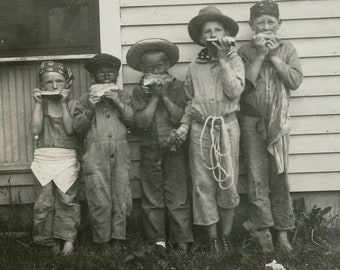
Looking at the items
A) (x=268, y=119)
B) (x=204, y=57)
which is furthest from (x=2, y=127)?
(x=268, y=119)

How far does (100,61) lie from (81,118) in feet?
1.82

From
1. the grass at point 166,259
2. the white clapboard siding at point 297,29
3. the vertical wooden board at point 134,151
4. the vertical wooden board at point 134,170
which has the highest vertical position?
the white clapboard siding at point 297,29

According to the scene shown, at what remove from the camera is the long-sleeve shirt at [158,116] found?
5340 mm

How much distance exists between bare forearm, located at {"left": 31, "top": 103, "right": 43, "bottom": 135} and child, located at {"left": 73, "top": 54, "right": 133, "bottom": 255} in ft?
1.11

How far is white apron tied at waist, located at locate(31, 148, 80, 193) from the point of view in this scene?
5266 millimetres

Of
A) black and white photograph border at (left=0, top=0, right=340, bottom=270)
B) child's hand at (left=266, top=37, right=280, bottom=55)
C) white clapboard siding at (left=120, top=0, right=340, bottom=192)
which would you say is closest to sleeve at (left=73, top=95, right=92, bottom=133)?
black and white photograph border at (left=0, top=0, right=340, bottom=270)

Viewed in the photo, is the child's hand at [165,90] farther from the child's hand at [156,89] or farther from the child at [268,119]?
the child at [268,119]

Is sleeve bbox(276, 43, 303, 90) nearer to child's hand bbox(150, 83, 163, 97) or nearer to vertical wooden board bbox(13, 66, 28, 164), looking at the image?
child's hand bbox(150, 83, 163, 97)

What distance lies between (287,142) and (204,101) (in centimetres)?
89

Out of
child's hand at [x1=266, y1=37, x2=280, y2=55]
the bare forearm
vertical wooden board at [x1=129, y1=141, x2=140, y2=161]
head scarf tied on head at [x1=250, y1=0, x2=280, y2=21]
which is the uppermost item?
head scarf tied on head at [x1=250, y1=0, x2=280, y2=21]

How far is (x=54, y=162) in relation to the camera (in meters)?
5.33

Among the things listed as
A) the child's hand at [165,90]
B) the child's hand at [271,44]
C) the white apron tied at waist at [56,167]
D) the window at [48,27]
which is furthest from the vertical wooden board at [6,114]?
the child's hand at [271,44]

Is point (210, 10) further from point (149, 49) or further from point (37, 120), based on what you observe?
point (37, 120)

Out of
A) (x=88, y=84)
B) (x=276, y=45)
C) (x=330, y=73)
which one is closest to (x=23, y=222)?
(x=88, y=84)
